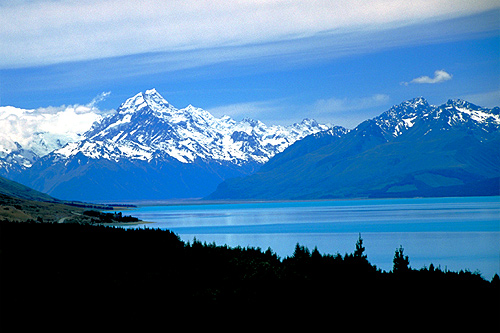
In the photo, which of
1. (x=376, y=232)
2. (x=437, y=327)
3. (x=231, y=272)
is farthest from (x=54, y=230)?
(x=376, y=232)

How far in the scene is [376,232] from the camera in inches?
5669

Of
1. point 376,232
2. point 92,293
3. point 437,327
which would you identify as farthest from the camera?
point 376,232

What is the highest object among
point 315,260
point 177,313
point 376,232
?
point 376,232

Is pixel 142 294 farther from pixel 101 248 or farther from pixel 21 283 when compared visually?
pixel 101 248

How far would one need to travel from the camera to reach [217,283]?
46.9m

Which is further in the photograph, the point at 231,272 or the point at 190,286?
the point at 231,272

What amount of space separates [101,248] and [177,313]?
22.9 metres

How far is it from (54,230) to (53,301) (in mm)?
35206

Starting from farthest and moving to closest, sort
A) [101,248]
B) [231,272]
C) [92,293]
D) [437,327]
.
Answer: [101,248], [231,272], [92,293], [437,327]

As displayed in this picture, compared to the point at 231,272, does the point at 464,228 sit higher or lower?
higher

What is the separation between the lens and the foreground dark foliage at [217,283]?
39.4 m

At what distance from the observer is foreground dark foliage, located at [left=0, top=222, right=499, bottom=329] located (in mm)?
39375

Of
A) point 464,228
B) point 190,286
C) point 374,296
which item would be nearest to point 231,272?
point 190,286

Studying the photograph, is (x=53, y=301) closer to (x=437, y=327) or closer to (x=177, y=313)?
(x=177, y=313)
